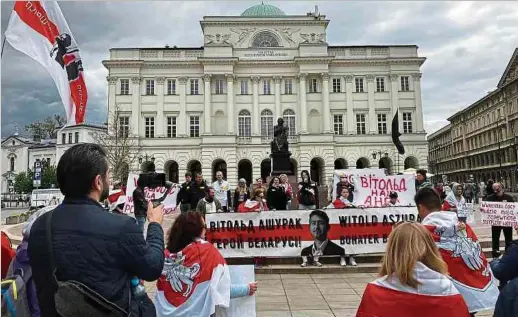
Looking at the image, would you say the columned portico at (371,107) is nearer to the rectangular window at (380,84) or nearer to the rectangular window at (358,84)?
the rectangular window at (380,84)

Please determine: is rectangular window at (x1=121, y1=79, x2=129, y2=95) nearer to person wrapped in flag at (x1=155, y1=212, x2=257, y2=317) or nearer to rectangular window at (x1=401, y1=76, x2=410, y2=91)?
rectangular window at (x1=401, y1=76, x2=410, y2=91)

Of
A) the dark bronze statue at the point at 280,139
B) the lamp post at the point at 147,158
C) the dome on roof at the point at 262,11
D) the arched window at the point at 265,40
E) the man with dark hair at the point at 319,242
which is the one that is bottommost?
the man with dark hair at the point at 319,242

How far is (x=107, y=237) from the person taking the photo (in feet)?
7.09

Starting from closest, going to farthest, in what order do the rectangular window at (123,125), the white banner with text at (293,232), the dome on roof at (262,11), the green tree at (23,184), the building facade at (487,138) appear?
the white banner with text at (293,232) → the rectangular window at (123,125) → the dome on roof at (262,11) → the building facade at (487,138) → the green tree at (23,184)

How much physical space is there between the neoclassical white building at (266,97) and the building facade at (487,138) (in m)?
17.2

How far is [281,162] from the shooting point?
65.3 feet

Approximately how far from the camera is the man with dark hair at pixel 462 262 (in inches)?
153

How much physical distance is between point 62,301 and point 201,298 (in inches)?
64.6

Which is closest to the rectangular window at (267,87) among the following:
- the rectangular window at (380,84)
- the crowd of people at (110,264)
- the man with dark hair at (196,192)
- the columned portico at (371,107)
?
the columned portico at (371,107)

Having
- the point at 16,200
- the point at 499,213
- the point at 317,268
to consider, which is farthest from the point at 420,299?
the point at 16,200

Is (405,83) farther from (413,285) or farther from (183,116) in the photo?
(413,285)

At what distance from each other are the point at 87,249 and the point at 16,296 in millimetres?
643

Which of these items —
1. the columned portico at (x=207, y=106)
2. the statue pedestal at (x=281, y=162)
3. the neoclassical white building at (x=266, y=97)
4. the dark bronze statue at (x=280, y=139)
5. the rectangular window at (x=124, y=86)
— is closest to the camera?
the statue pedestal at (x=281, y=162)

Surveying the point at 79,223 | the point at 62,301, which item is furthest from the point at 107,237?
the point at 62,301
